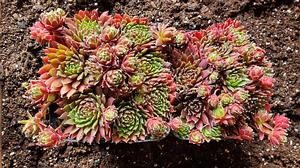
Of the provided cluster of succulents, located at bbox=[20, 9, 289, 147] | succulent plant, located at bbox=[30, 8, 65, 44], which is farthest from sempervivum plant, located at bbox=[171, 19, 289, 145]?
succulent plant, located at bbox=[30, 8, 65, 44]

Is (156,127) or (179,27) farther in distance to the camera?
(179,27)

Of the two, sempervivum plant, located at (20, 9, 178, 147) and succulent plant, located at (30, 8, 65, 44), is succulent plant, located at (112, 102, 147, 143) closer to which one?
sempervivum plant, located at (20, 9, 178, 147)

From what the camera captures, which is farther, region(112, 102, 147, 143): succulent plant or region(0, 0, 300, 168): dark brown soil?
region(0, 0, 300, 168): dark brown soil

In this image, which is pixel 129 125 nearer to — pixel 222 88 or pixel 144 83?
pixel 144 83

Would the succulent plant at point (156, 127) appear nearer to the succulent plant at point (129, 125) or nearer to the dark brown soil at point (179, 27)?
the succulent plant at point (129, 125)

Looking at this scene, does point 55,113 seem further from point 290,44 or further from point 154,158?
point 290,44

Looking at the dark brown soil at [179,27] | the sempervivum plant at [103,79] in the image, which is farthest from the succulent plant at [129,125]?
the dark brown soil at [179,27]

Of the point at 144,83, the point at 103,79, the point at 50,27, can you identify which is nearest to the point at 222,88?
the point at 144,83

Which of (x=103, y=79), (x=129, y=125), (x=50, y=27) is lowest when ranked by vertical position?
(x=129, y=125)
